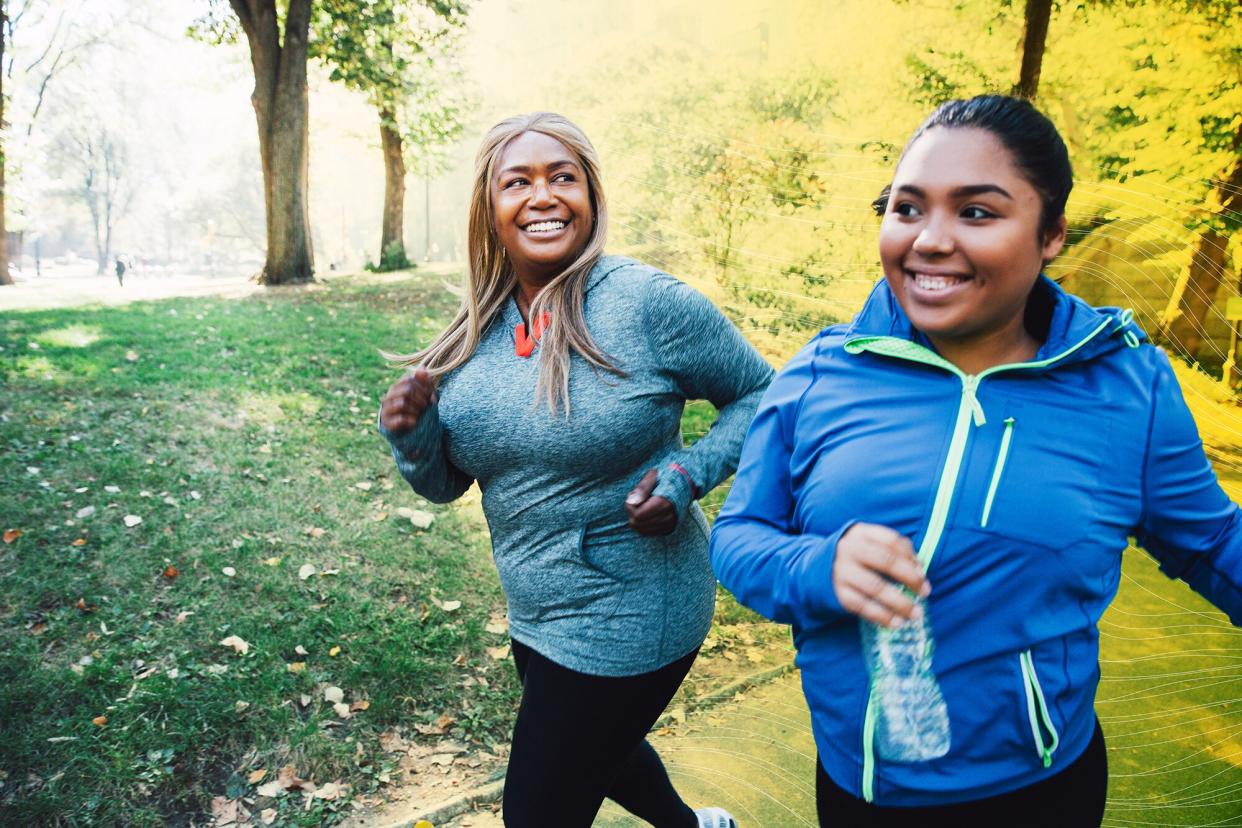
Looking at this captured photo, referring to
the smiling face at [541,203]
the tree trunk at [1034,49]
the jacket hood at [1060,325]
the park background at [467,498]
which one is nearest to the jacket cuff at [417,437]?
the smiling face at [541,203]

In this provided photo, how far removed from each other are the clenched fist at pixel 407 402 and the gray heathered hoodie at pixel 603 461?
0.03 m

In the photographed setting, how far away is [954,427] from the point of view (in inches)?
48.4

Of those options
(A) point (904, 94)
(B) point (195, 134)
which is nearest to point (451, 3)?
(A) point (904, 94)

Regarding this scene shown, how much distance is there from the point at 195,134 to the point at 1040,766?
A: 229 ft

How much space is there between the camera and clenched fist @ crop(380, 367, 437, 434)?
175 cm

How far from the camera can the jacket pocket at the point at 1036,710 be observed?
1.18 meters

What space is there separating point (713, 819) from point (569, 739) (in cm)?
93

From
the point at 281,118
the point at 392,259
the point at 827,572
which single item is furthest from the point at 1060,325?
the point at 392,259

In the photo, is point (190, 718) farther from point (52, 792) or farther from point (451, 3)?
point (451, 3)

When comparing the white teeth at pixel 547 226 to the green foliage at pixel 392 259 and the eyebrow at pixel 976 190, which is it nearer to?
the eyebrow at pixel 976 190

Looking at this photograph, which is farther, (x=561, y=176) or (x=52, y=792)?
(x=52, y=792)

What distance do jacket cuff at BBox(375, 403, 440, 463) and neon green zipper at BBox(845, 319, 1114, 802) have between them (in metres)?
0.99

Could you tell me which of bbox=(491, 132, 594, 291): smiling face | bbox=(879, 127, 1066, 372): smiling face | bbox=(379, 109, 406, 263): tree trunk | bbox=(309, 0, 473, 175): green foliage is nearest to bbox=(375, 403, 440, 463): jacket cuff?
bbox=(491, 132, 594, 291): smiling face

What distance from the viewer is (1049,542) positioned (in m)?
1.18
